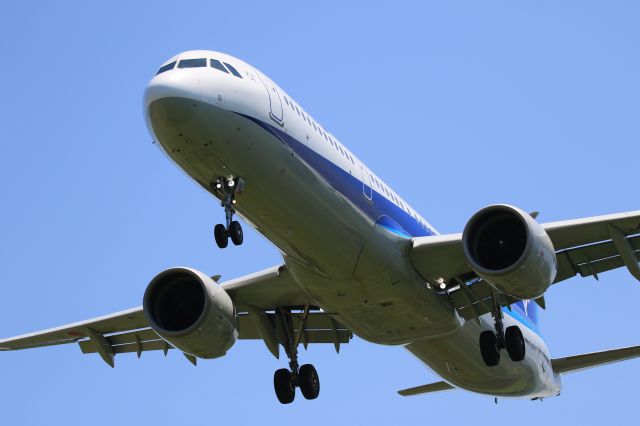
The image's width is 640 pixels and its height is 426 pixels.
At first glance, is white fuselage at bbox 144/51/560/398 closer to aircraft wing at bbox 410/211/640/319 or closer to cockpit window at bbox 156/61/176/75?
cockpit window at bbox 156/61/176/75

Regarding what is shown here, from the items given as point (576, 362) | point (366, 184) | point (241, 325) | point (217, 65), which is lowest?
point (576, 362)

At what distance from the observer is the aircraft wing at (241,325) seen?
82.9 feet

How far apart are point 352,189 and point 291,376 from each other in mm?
6242

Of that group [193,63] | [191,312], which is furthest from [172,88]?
[191,312]

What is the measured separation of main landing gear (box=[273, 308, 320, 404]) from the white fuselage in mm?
2309

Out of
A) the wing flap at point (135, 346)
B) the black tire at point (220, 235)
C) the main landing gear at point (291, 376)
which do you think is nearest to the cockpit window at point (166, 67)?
the black tire at point (220, 235)

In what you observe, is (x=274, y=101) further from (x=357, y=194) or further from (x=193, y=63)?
(x=357, y=194)

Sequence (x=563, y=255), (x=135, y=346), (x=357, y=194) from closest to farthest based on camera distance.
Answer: (x=357, y=194)
(x=563, y=255)
(x=135, y=346)

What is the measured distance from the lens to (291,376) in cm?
2616

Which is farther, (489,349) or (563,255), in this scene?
(489,349)

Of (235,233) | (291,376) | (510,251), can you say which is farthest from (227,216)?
(291,376)

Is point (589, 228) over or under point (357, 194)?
under

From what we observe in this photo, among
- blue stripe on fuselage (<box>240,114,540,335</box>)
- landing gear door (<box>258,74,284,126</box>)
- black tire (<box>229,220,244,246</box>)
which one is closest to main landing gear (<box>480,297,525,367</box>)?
blue stripe on fuselage (<box>240,114,540,335</box>)

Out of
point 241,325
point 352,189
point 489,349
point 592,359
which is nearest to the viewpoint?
point 352,189
